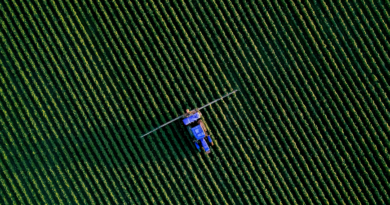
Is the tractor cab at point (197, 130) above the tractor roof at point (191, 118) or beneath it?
beneath

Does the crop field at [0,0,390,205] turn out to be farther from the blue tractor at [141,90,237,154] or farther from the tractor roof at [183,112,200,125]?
the tractor roof at [183,112,200,125]

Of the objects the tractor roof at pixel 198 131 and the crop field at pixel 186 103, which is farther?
the crop field at pixel 186 103

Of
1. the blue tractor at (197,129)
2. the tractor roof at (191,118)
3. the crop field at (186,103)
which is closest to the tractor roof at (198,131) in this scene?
the blue tractor at (197,129)

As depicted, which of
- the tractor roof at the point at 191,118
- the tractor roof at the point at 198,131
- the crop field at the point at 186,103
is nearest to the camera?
the tractor roof at the point at 198,131

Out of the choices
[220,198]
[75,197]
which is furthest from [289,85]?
[75,197]

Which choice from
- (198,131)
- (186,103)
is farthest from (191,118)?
(186,103)

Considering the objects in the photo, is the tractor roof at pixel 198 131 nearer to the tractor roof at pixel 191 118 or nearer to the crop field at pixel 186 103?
the tractor roof at pixel 191 118

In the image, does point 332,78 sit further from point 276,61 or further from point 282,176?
point 282,176

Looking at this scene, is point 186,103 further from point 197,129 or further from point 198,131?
point 198,131
